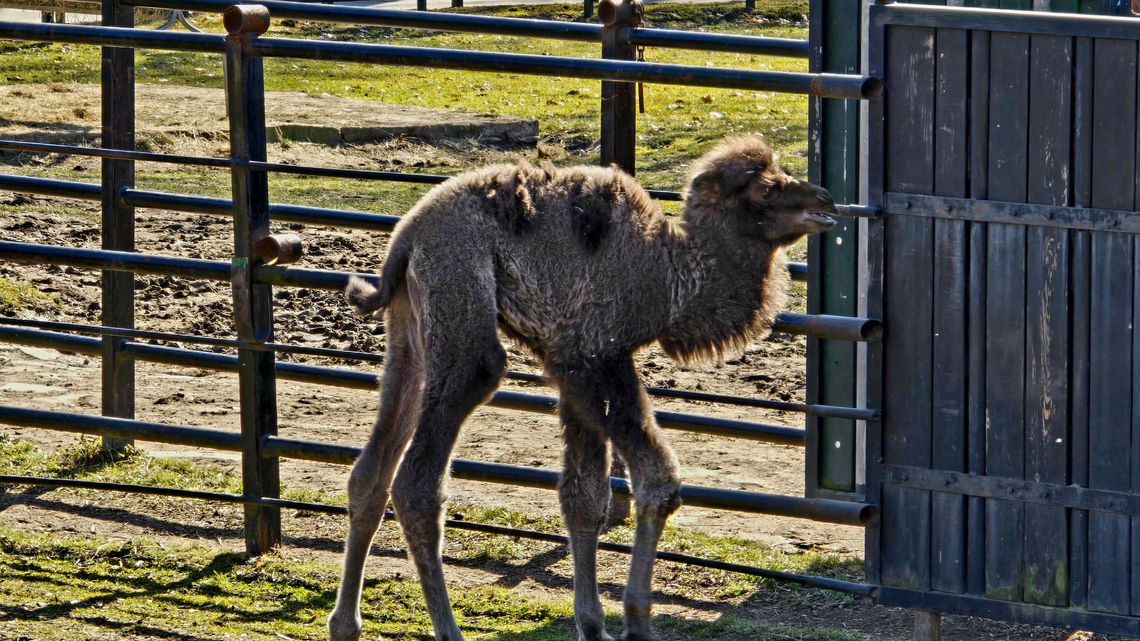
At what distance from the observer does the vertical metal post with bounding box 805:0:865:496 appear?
5.55 meters

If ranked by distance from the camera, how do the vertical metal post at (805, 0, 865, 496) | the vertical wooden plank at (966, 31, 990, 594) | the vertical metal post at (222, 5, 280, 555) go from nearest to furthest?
the vertical wooden plank at (966, 31, 990, 594) < the vertical metal post at (222, 5, 280, 555) < the vertical metal post at (805, 0, 865, 496)

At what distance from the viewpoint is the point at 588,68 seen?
493 centimetres

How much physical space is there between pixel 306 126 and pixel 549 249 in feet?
30.9

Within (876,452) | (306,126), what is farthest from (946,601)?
(306,126)

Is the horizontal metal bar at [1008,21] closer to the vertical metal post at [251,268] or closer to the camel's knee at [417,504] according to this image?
the camel's knee at [417,504]

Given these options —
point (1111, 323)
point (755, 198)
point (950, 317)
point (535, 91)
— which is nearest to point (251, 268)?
point (755, 198)

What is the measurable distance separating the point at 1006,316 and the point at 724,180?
87cm

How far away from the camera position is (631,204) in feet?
14.6

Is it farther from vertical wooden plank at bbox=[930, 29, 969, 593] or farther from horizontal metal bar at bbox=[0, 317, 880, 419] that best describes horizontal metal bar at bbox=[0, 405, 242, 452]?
vertical wooden plank at bbox=[930, 29, 969, 593]

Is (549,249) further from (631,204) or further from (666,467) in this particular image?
(666,467)

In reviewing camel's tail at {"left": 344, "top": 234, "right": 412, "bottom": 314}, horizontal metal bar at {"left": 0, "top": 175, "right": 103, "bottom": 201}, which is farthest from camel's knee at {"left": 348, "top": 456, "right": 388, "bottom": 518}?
horizontal metal bar at {"left": 0, "top": 175, "right": 103, "bottom": 201}

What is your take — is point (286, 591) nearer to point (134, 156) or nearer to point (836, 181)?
point (134, 156)

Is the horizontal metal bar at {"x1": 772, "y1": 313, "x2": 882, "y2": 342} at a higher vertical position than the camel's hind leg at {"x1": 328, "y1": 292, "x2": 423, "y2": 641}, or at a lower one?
higher

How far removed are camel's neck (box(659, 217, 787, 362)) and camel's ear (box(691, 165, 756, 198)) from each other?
116mm
